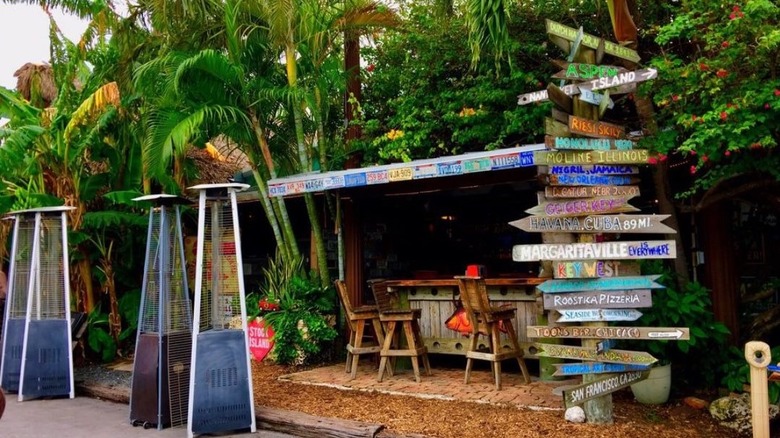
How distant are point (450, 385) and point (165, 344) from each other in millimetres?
3155

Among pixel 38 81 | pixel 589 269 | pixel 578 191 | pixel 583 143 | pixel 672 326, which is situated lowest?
pixel 672 326

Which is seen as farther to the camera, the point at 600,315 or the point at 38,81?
the point at 38,81

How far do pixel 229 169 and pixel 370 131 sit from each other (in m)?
4.91

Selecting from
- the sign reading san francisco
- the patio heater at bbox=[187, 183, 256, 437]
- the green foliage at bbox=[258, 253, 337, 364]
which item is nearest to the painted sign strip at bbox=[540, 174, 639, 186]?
the sign reading san francisco

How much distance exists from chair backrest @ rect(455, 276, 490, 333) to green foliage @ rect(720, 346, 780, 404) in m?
2.36

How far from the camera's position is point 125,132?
1088cm

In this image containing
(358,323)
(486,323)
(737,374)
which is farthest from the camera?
(358,323)

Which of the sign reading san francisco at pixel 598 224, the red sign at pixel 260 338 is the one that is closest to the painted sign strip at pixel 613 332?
the sign reading san francisco at pixel 598 224

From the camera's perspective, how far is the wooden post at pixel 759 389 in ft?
15.0

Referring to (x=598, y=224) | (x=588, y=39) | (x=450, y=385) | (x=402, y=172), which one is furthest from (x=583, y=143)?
(x=450, y=385)

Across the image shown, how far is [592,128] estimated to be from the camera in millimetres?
5793

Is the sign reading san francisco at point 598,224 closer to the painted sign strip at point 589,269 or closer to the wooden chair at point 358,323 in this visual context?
the painted sign strip at point 589,269

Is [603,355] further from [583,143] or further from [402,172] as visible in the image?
[402,172]

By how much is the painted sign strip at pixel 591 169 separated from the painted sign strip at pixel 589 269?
2.51 ft
